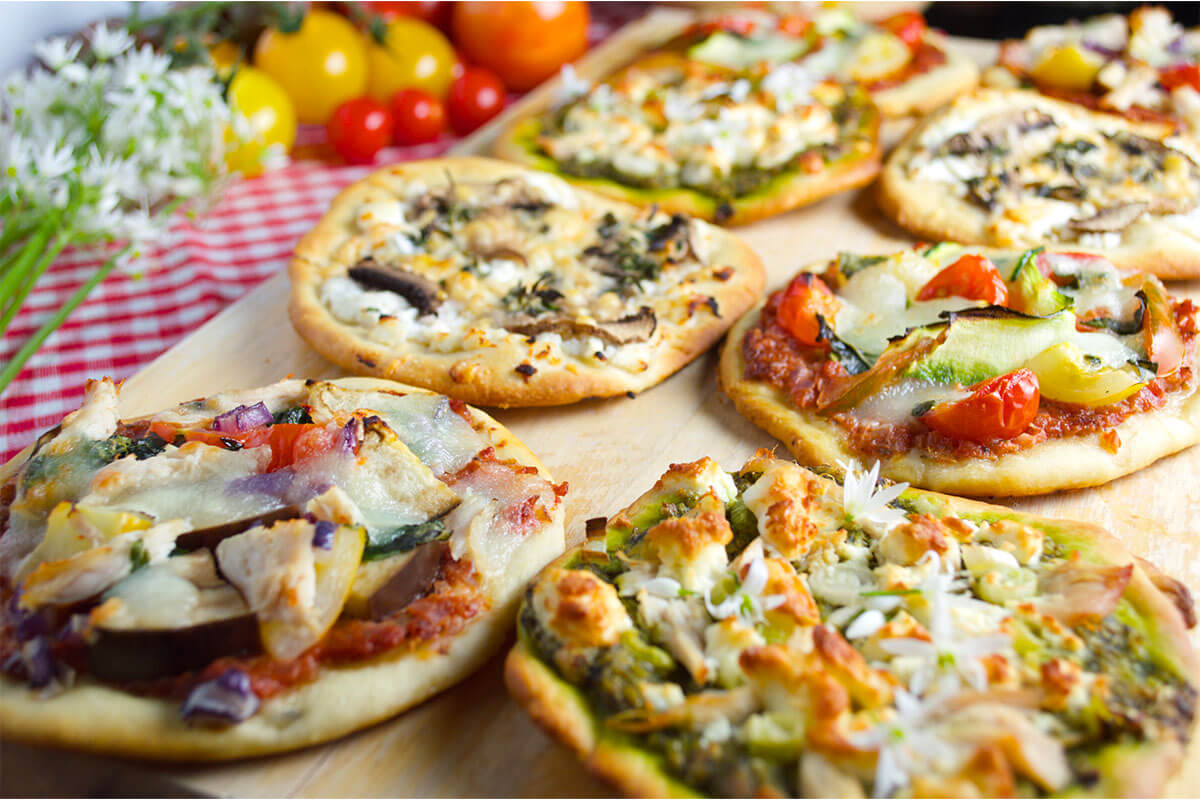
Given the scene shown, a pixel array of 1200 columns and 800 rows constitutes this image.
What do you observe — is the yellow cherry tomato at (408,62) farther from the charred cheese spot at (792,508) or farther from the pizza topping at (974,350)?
the charred cheese spot at (792,508)

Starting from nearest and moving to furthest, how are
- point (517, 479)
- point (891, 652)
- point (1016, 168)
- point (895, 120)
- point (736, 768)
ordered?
point (736, 768), point (891, 652), point (517, 479), point (1016, 168), point (895, 120)

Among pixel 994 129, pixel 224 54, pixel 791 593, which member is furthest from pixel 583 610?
pixel 224 54

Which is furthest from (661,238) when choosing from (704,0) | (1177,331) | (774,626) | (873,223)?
(704,0)

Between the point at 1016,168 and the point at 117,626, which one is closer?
the point at 117,626

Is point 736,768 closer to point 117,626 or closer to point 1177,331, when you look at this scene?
point 117,626

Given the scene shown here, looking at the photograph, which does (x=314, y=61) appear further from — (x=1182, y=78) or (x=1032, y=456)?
(x=1182, y=78)

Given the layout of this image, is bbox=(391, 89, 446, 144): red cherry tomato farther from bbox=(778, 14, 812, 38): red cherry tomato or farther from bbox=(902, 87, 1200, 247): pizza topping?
bbox=(902, 87, 1200, 247): pizza topping

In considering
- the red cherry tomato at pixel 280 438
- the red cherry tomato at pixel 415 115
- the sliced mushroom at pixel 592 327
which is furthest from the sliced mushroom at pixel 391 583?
the red cherry tomato at pixel 415 115
